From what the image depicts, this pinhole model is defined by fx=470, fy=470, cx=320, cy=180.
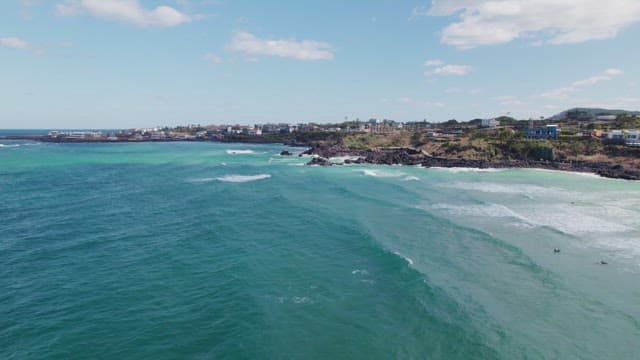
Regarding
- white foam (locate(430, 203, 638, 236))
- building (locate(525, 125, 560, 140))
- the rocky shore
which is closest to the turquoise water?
white foam (locate(430, 203, 638, 236))

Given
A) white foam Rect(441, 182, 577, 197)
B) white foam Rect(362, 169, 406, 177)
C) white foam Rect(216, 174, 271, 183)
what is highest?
white foam Rect(362, 169, 406, 177)

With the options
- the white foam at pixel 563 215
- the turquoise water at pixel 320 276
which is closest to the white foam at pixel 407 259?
the turquoise water at pixel 320 276

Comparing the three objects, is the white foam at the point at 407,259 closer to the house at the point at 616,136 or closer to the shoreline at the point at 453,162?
the shoreline at the point at 453,162

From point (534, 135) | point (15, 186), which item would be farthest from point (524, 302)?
point (534, 135)

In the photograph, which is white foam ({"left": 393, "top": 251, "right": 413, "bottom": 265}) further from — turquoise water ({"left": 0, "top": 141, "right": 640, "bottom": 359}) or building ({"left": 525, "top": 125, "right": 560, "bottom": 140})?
building ({"left": 525, "top": 125, "right": 560, "bottom": 140})

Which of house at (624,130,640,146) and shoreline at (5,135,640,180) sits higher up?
house at (624,130,640,146)

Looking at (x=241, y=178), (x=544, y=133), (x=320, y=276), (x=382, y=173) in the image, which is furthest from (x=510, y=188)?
(x=544, y=133)
